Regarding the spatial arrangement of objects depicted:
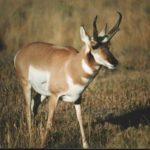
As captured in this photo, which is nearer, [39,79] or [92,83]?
[39,79]

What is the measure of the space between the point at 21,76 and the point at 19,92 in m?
1.84

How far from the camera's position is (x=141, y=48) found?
1697 centimetres

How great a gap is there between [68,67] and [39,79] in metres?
0.64

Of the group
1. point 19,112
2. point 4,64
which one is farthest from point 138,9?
point 19,112

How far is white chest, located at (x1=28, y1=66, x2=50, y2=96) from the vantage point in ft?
28.3

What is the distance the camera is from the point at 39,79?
8.79m

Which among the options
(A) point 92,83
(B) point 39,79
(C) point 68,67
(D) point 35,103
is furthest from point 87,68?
(A) point 92,83

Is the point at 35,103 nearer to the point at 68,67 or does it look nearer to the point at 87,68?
the point at 68,67

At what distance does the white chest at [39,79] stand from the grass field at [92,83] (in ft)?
1.68

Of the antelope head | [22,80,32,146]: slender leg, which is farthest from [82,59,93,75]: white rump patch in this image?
[22,80,32,146]: slender leg

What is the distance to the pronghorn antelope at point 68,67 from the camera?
8.01 metres

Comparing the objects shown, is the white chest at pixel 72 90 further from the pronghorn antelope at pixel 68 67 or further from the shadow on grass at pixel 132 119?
the shadow on grass at pixel 132 119

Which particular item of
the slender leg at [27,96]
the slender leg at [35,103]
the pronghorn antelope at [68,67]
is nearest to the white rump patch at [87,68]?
the pronghorn antelope at [68,67]

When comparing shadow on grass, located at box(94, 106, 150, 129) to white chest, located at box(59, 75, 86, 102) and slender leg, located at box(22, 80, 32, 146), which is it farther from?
white chest, located at box(59, 75, 86, 102)
